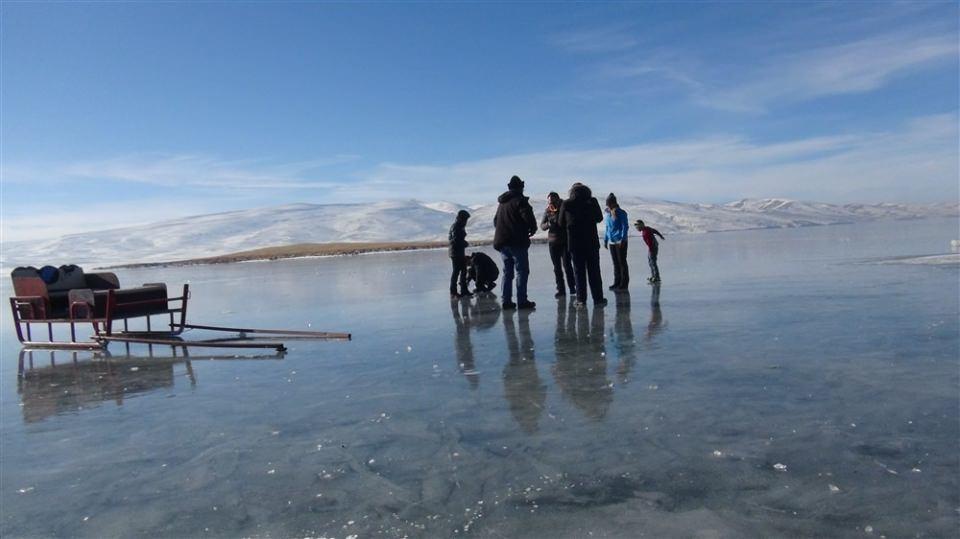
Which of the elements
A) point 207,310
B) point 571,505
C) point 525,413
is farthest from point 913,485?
point 207,310

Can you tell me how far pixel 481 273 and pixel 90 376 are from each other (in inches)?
365

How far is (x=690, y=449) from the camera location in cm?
376

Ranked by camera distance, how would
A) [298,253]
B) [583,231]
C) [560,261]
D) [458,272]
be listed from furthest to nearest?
[298,253], [458,272], [560,261], [583,231]

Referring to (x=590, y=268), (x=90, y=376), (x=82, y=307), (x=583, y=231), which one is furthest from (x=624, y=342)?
(x=82, y=307)

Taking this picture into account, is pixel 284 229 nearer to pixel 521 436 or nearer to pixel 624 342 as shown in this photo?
pixel 624 342

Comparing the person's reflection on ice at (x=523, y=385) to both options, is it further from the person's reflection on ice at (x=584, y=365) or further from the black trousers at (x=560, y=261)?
the black trousers at (x=560, y=261)

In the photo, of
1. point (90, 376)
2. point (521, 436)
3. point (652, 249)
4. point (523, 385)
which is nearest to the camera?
point (521, 436)

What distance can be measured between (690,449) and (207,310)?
14.0 metres

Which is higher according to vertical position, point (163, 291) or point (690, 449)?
point (163, 291)

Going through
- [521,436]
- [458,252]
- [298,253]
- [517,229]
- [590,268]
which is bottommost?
[521,436]

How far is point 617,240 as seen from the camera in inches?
555

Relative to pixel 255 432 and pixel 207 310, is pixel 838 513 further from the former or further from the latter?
pixel 207 310

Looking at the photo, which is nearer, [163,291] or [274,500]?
[274,500]

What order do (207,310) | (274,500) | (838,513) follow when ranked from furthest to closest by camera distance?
(207,310) → (274,500) → (838,513)
